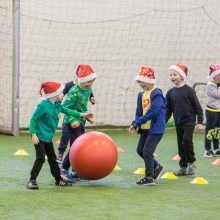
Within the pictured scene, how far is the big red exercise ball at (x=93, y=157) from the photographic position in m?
7.57

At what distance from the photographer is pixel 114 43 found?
14.6 meters

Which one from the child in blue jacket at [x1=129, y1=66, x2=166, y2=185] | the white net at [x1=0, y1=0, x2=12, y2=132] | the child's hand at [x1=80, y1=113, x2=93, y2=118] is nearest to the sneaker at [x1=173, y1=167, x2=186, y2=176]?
the child in blue jacket at [x1=129, y1=66, x2=166, y2=185]

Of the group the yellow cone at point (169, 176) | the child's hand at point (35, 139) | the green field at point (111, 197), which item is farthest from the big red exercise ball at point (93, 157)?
the yellow cone at point (169, 176)

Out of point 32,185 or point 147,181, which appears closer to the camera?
point 32,185

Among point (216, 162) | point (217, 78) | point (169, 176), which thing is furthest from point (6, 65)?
point (169, 176)

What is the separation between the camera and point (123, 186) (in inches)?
305

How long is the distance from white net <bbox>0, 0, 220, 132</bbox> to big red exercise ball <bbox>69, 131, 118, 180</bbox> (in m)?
6.24

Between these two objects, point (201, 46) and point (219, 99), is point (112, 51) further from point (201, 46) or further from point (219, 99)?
point (219, 99)

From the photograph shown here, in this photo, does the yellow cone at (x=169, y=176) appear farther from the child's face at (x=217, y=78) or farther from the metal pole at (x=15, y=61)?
the metal pole at (x=15, y=61)

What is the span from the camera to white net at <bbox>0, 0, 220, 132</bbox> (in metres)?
13.8

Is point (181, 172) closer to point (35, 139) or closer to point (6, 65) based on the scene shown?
point (35, 139)

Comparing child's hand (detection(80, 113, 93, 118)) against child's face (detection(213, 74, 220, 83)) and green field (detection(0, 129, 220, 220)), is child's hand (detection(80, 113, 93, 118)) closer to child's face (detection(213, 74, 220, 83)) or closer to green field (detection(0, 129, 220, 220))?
green field (detection(0, 129, 220, 220))

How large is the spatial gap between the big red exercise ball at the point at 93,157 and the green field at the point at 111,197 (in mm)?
184

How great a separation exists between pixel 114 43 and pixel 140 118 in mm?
6947
